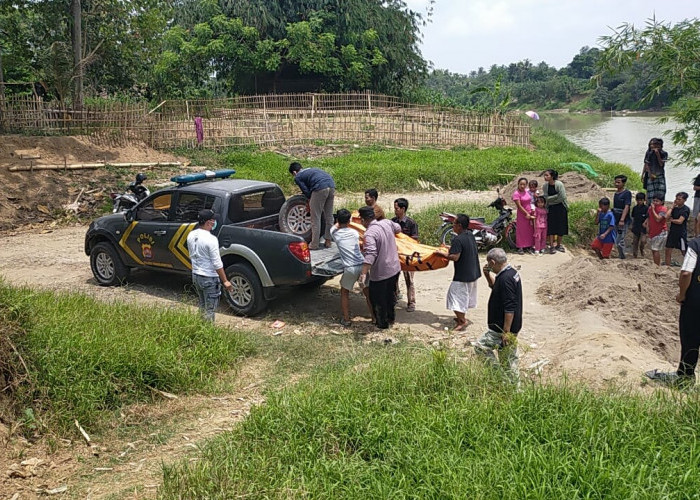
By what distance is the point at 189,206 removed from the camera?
8.83 m

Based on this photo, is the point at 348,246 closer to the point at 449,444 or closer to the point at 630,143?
the point at 449,444

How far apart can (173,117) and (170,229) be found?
13.9 metres

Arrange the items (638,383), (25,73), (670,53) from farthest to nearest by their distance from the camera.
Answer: (25,73) < (670,53) < (638,383)

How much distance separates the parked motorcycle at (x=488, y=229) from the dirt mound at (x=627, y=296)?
1486 millimetres

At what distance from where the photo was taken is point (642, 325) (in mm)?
7859

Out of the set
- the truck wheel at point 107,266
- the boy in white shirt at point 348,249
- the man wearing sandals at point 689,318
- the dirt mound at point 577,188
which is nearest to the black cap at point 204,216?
the boy in white shirt at point 348,249

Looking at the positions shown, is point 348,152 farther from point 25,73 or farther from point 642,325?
point 642,325

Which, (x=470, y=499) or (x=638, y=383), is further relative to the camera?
(x=638, y=383)

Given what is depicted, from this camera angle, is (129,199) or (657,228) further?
(129,199)

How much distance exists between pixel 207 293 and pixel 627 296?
5474 mm

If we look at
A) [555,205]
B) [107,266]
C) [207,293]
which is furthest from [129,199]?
[555,205]

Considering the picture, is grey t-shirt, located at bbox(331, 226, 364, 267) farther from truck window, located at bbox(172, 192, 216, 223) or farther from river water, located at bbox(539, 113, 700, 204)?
river water, located at bbox(539, 113, 700, 204)

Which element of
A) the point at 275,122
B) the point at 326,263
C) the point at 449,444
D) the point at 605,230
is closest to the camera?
the point at 449,444

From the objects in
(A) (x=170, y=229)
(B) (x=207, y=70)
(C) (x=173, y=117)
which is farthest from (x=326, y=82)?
(A) (x=170, y=229)
